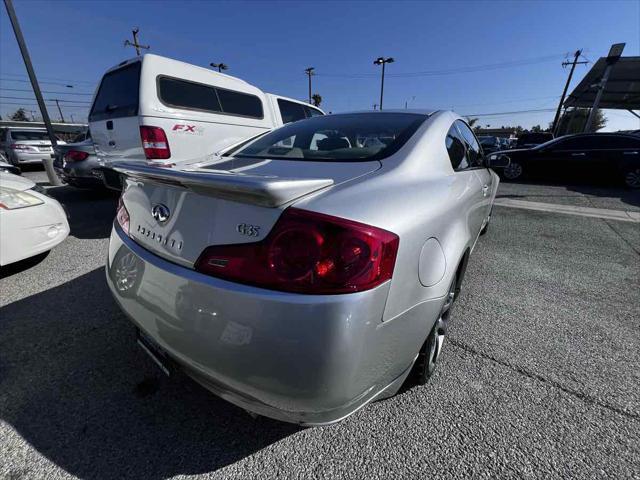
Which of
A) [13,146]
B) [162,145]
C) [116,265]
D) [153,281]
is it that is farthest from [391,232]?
[13,146]

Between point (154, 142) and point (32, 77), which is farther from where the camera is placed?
point (32, 77)

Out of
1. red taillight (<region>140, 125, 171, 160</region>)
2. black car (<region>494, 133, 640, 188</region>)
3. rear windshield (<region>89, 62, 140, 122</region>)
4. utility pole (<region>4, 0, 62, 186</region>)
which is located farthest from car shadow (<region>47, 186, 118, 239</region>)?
black car (<region>494, 133, 640, 188</region>)

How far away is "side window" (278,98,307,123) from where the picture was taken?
6.44 meters

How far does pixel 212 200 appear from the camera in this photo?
109cm

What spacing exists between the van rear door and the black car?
9070 mm

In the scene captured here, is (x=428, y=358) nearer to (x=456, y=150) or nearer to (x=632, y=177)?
(x=456, y=150)

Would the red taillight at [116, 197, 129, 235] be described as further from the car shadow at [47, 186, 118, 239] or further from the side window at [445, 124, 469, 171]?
the car shadow at [47, 186, 118, 239]

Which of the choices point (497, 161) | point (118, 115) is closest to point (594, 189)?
point (497, 161)

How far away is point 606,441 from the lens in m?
1.37

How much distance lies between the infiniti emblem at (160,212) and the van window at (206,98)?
135 inches

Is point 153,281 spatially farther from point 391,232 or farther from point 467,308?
point 467,308

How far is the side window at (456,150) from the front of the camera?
1.93 meters

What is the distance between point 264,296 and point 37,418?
1.48 meters

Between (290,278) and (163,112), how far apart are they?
3.92 m
